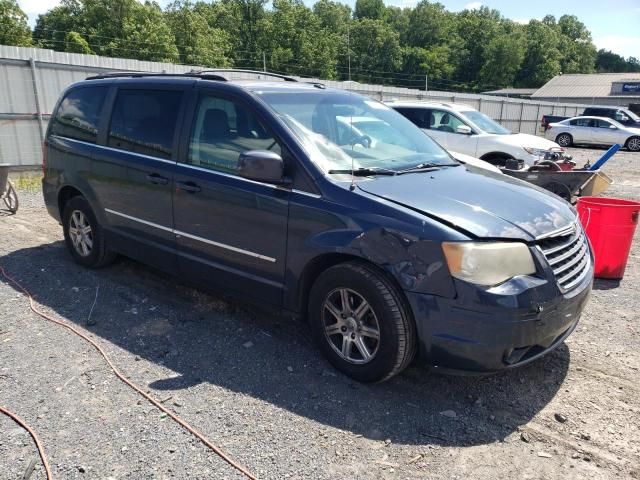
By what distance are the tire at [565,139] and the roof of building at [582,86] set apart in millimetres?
38098

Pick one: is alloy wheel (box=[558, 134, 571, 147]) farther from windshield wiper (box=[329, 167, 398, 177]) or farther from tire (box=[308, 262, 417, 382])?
tire (box=[308, 262, 417, 382])

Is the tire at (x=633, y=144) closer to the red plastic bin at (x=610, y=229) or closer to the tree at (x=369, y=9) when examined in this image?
the red plastic bin at (x=610, y=229)

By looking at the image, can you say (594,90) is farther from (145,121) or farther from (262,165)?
(262,165)

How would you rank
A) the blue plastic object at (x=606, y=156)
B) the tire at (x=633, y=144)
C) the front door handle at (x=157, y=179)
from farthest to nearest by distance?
the tire at (x=633, y=144), the blue plastic object at (x=606, y=156), the front door handle at (x=157, y=179)

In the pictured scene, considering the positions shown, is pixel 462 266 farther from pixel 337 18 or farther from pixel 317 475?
pixel 337 18

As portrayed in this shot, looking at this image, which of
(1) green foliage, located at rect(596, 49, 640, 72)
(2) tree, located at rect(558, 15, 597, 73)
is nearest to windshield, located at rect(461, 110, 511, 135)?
(2) tree, located at rect(558, 15, 597, 73)

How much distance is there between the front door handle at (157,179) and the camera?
4180 millimetres

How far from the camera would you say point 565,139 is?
2498 centimetres

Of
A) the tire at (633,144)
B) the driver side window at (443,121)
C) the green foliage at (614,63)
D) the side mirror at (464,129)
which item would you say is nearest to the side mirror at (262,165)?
the side mirror at (464,129)

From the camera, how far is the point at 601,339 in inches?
161

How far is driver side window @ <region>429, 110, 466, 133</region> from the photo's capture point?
1108 cm

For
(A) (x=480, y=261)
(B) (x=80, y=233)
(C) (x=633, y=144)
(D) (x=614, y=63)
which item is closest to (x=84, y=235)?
(B) (x=80, y=233)

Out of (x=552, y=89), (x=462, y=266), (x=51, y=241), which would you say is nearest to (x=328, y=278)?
(x=462, y=266)

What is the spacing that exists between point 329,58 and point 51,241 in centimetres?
7398
